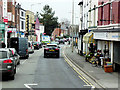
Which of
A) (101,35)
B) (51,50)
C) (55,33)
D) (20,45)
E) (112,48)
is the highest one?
(55,33)

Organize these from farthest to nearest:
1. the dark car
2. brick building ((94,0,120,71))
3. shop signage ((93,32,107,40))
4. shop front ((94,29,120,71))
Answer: the dark car, shop signage ((93,32,107,40)), brick building ((94,0,120,71)), shop front ((94,29,120,71))

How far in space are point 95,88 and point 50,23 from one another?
388ft

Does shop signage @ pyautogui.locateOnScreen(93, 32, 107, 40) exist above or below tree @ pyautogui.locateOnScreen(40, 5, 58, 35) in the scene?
below

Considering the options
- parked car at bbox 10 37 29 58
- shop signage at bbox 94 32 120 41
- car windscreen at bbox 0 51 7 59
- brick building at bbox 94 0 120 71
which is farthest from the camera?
parked car at bbox 10 37 29 58

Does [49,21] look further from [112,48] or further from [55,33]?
[112,48]

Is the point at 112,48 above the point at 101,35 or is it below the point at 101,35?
below

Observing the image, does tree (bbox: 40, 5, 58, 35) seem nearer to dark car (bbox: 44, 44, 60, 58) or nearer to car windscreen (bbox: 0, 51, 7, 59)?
dark car (bbox: 44, 44, 60, 58)

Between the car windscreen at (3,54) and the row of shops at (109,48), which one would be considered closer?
the car windscreen at (3,54)

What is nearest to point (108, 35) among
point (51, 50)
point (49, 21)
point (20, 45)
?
point (20, 45)

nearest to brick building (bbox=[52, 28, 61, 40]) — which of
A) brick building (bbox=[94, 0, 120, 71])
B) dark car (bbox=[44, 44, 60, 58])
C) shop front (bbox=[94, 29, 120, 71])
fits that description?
dark car (bbox=[44, 44, 60, 58])

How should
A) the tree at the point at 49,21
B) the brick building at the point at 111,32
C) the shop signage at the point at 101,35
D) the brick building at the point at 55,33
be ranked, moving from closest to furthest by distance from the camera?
the brick building at the point at 111,32 < the shop signage at the point at 101,35 < the tree at the point at 49,21 < the brick building at the point at 55,33

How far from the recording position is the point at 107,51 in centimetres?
2189

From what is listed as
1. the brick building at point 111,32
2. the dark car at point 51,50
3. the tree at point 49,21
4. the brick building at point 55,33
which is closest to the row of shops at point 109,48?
the brick building at point 111,32

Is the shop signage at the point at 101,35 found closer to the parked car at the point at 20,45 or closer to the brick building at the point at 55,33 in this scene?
the parked car at the point at 20,45
